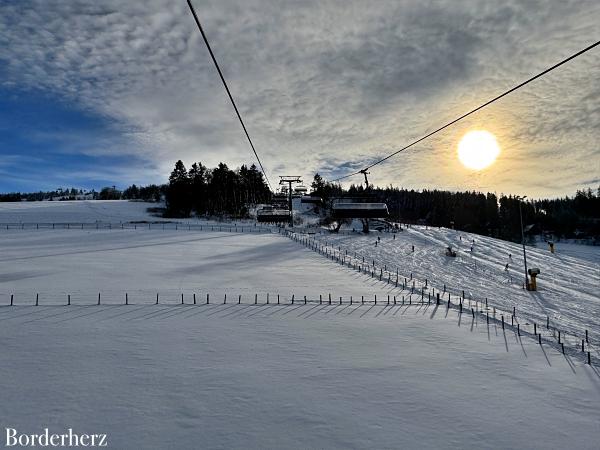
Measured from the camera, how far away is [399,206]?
160250 millimetres

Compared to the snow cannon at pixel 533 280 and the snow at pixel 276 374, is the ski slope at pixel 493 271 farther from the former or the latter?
the snow at pixel 276 374

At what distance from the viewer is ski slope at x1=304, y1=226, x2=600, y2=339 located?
82.4ft

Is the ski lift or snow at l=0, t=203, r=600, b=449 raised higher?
the ski lift

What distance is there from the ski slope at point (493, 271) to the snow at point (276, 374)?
1159cm

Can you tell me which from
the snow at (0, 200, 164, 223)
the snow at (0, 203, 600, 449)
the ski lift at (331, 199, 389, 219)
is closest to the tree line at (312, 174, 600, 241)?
the ski lift at (331, 199, 389, 219)

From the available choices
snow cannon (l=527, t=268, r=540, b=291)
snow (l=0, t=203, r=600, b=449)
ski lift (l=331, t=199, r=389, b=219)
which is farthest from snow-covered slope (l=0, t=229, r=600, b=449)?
ski lift (l=331, t=199, r=389, b=219)

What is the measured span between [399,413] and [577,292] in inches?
1310

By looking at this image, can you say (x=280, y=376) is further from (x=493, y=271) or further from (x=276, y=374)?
(x=493, y=271)

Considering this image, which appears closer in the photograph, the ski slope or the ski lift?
the ski slope

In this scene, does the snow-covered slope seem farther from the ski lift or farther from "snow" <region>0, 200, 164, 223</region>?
"snow" <region>0, 200, 164, 223</region>

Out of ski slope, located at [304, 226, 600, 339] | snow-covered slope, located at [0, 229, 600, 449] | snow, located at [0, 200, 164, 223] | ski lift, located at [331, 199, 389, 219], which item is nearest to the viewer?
snow-covered slope, located at [0, 229, 600, 449]

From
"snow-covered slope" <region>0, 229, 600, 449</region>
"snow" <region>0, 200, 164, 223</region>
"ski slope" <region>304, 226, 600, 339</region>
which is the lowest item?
"ski slope" <region>304, 226, 600, 339</region>

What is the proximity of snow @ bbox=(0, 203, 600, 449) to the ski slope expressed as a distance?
11591 millimetres

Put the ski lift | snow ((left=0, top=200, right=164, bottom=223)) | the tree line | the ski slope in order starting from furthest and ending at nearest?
1. the tree line
2. snow ((left=0, top=200, right=164, bottom=223))
3. the ski lift
4. the ski slope
